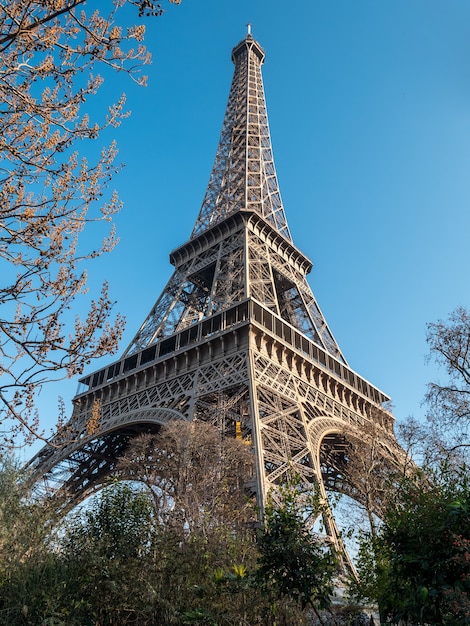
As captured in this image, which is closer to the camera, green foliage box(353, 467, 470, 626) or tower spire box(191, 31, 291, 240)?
green foliage box(353, 467, 470, 626)

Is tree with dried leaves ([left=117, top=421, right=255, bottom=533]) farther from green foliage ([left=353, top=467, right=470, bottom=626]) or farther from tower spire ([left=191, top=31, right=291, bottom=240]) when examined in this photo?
tower spire ([left=191, top=31, right=291, bottom=240])

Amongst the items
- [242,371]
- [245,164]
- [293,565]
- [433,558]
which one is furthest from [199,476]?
[245,164]

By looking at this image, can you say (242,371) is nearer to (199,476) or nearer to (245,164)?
(199,476)

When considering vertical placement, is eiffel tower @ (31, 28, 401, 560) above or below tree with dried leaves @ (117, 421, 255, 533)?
above

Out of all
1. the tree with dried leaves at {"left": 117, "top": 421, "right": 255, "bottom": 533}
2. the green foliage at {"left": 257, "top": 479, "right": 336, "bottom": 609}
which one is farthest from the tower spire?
the green foliage at {"left": 257, "top": 479, "right": 336, "bottom": 609}

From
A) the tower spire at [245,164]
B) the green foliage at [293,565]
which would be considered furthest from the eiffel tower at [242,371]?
the green foliage at [293,565]

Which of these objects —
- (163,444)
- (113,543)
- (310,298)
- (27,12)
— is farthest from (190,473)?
(310,298)
